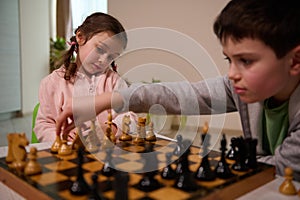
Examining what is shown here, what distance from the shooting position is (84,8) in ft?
16.0

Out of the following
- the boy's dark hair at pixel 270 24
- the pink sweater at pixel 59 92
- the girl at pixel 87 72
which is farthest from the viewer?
the girl at pixel 87 72

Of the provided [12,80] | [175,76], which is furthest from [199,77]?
[12,80]

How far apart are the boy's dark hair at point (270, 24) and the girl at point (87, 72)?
0.73 metres

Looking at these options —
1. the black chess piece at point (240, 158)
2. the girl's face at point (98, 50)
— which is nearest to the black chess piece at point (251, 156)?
the black chess piece at point (240, 158)

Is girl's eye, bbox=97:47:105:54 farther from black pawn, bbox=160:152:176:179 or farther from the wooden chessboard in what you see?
black pawn, bbox=160:152:176:179

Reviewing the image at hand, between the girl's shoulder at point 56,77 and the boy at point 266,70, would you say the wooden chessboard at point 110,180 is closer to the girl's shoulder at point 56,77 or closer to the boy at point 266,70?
the boy at point 266,70

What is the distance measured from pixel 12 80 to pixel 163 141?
3842 millimetres

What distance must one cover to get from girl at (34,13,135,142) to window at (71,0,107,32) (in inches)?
108

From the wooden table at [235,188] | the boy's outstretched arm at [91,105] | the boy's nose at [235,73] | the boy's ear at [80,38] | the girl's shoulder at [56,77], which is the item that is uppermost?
the boy's ear at [80,38]

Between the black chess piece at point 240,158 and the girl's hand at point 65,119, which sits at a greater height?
the girl's hand at point 65,119

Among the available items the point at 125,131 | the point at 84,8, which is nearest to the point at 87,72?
the point at 125,131

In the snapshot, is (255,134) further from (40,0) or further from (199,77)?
(40,0)

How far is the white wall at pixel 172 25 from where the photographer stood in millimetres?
2713

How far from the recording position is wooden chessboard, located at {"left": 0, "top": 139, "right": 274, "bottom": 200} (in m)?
0.67
